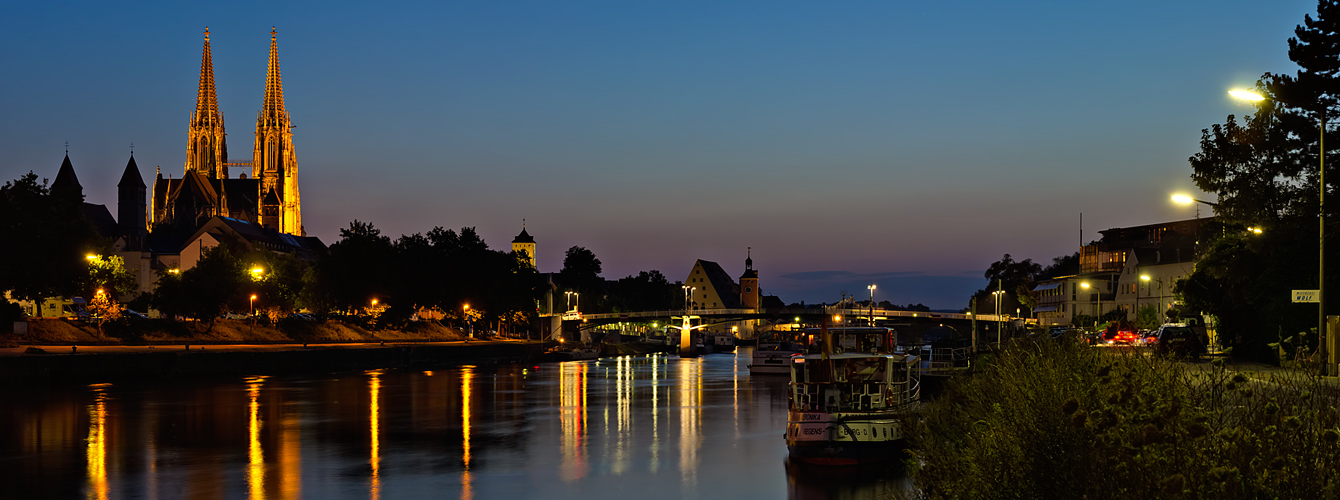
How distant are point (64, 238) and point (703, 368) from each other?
56.1 metres

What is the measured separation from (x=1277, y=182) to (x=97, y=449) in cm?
4090

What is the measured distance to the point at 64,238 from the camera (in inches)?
2926

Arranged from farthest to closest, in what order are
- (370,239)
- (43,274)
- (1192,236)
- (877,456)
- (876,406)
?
(370,239)
(1192,236)
(43,274)
(876,406)
(877,456)

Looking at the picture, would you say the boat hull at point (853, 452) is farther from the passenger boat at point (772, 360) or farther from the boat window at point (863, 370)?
the passenger boat at point (772, 360)

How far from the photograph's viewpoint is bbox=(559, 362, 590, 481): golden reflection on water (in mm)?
35969

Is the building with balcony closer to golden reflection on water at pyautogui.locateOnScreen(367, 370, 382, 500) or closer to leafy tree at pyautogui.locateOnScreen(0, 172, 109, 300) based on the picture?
golden reflection on water at pyautogui.locateOnScreen(367, 370, 382, 500)

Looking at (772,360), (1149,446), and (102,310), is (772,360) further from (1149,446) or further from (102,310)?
(1149,446)

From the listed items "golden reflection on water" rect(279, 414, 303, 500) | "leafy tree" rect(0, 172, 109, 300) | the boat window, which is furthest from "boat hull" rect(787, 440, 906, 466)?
"leafy tree" rect(0, 172, 109, 300)

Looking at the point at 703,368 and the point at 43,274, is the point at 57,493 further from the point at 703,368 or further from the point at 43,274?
the point at 703,368

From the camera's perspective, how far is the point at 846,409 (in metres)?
33.8

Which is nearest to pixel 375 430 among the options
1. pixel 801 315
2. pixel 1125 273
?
pixel 1125 273

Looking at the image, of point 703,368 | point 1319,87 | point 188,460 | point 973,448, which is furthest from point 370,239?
point 973,448

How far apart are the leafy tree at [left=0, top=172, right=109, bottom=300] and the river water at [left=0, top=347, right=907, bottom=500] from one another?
9866 mm

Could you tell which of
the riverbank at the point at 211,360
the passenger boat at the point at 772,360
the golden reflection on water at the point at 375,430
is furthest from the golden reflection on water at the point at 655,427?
the riverbank at the point at 211,360
